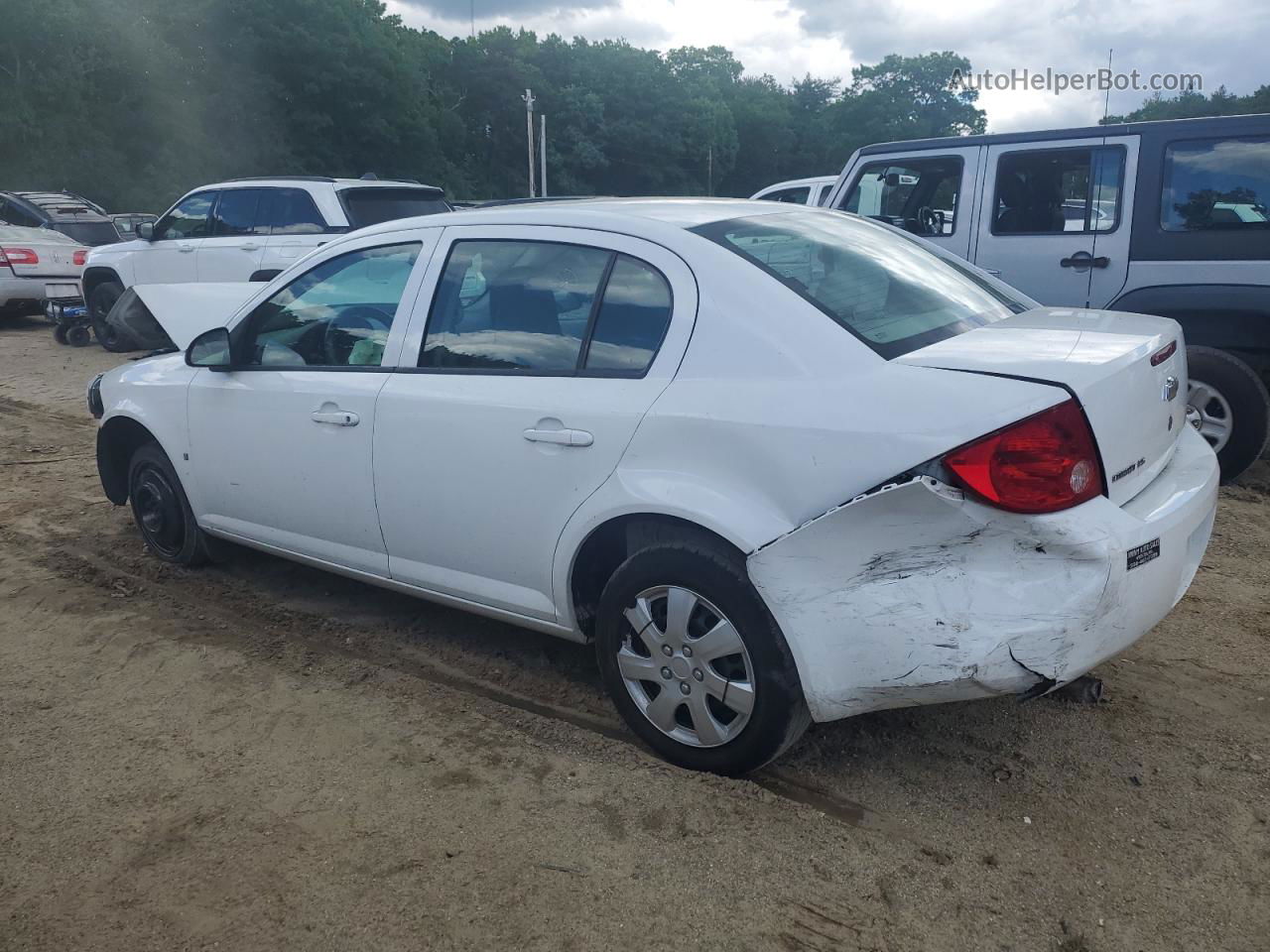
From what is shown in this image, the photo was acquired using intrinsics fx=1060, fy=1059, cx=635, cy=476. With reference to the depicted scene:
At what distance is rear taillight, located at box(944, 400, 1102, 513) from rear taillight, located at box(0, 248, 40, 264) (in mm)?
14645

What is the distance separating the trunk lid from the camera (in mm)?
2744

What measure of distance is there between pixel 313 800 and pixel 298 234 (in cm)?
818

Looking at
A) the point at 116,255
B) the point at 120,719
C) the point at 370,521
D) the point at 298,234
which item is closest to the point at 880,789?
the point at 370,521

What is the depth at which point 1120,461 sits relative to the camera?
2830mm

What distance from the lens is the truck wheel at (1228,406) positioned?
19.6 feet

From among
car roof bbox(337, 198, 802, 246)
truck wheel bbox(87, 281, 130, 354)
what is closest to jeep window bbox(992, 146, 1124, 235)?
car roof bbox(337, 198, 802, 246)

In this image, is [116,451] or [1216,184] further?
[1216,184]

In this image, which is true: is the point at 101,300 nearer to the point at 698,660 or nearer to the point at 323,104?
the point at 698,660

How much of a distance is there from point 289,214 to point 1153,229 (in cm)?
767

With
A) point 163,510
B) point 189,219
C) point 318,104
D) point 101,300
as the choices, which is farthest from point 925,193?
point 318,104

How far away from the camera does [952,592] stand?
2637 millimetres

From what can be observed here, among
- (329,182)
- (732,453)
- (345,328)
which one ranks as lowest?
(732,453)

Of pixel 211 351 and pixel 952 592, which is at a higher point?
pixel 211 351

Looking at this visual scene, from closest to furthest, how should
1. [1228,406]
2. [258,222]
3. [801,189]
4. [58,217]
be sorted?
[1228,406]
[258,222]
[801,189]
[58,217]
